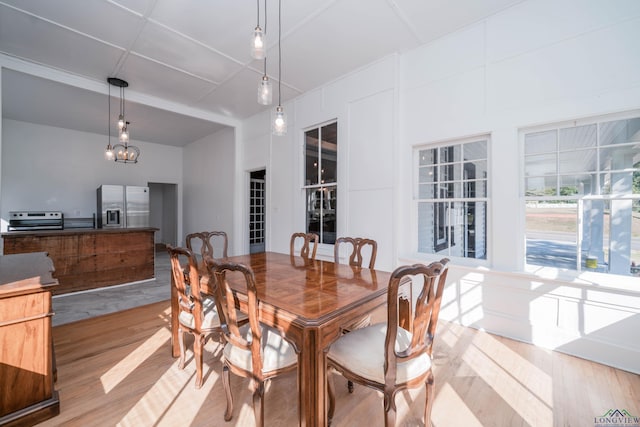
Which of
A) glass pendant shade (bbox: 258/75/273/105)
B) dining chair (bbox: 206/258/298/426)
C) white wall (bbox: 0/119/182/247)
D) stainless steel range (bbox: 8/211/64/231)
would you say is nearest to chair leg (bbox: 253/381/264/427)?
dining chair (bbox: 206/258/298/426)

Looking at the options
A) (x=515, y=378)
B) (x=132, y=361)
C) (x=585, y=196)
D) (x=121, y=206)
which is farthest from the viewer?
(x=121, y=206)

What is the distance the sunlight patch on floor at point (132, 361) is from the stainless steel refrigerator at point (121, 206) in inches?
179

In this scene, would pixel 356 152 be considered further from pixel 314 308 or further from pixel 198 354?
pixel 198 354

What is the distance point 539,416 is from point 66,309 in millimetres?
5016

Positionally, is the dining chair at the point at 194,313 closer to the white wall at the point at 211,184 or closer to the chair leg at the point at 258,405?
the chair leg at the point at 258,405

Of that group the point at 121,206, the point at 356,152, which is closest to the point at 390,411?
the point at 356,152

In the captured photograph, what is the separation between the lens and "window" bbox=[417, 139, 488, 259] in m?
3.01

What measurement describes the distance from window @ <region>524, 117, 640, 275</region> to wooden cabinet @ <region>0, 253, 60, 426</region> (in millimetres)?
4005

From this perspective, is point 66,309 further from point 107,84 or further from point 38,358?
point 107,84

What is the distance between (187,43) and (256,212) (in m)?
4.11

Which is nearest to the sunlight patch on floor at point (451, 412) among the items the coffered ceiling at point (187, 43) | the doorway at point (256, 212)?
the coffered ceiling at point (187, 43)

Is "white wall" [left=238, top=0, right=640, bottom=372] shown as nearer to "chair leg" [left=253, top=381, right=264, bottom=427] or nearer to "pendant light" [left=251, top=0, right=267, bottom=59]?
"pendant light" [left=251, top=0, right=267, bottom=59]

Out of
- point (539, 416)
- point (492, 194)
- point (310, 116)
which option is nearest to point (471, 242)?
point (492, 194)

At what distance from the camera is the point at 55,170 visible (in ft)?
19.7
